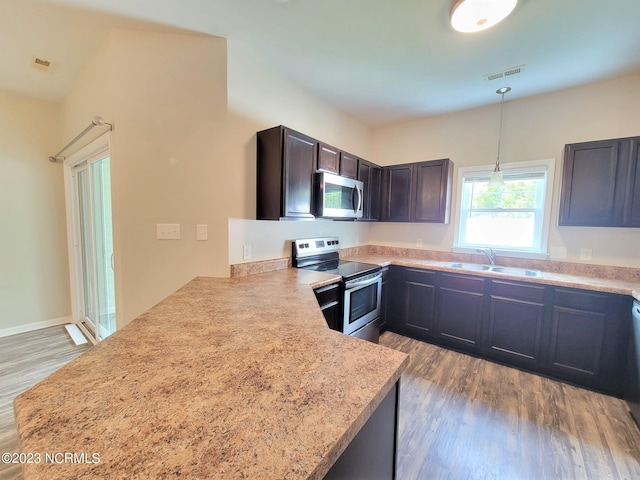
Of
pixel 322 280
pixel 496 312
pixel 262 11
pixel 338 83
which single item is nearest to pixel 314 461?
pixel 322 280

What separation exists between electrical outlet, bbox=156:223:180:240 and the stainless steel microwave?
1183mm

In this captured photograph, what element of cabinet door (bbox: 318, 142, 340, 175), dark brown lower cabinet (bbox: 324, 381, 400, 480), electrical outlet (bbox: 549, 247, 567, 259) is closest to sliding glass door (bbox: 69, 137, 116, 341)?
cabinet door (bbox: 318, 142, 340, 175)

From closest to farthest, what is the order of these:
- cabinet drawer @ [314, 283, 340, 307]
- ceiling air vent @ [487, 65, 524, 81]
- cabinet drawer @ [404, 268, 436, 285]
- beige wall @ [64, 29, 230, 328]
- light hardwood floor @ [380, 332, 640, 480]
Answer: light hardwood floor @ [380, 332, 640, 480], beige wall @ [64, 29, 230, 328], cabinet drawer @ [314, 283, 340, 307], ceiling air vent @ [487, 65, 524, 81], cabinet drawer @ [404, 268, 436, 285]

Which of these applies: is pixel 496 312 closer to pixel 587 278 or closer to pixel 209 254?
pixel 587 278

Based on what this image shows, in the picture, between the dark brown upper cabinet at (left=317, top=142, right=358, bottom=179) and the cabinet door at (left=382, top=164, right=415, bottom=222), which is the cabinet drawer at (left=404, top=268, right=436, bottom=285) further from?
the dark brown upper cabinet at (left=317, top=142, right=358, bottom=179)

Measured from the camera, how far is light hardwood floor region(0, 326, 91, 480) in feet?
6.10

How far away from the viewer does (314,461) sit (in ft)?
1.71

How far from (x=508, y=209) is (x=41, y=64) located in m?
5.00

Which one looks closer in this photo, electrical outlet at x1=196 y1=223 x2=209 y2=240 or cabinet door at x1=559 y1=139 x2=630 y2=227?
electrical outlet at x1=196 y1=223 x2=209 y2=240

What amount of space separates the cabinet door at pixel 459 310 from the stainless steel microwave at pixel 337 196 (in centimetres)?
124

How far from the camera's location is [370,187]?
11.3 feet

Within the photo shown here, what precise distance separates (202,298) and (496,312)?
2708mm

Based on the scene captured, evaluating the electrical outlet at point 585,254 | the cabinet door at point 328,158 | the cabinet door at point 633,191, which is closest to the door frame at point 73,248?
the cabinet door at point 328,158

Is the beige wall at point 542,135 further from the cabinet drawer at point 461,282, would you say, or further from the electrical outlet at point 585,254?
the cabinet drawer at point 461,282
